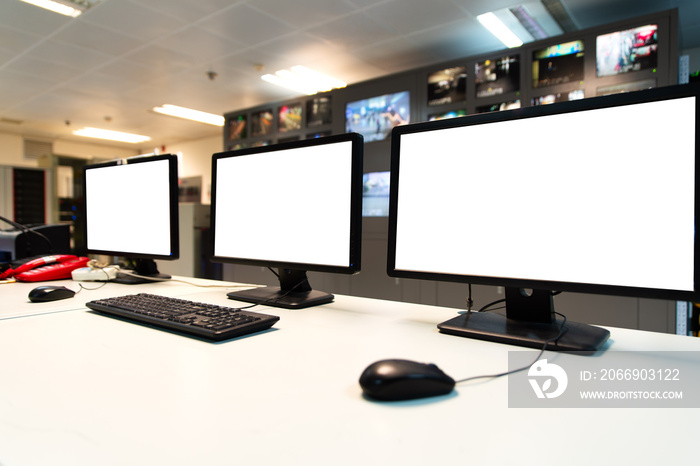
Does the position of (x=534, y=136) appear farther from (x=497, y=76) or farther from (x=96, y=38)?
(x=96, y=38)

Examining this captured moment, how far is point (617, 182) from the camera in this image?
67 centimetres

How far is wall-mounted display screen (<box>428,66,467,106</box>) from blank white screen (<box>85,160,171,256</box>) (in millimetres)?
2627

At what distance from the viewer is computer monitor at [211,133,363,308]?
3.34 ft

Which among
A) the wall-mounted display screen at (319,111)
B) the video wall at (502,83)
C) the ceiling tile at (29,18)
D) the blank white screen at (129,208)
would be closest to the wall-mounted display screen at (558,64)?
the video wall at (502,83)

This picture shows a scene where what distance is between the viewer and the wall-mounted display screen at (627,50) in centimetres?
255

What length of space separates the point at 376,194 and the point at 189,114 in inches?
163

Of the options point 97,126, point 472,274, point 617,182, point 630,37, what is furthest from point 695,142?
point 97,126

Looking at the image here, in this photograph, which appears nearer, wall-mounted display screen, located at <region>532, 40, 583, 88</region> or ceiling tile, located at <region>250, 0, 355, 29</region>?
wall-mounted display screen, located at <region>532, 40, 583, 88</region>

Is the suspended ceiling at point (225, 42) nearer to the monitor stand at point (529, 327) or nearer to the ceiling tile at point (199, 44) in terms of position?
the ceiling tile at point (199, 44)

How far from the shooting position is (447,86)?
133 inches

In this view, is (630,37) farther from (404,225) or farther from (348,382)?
(348,382)

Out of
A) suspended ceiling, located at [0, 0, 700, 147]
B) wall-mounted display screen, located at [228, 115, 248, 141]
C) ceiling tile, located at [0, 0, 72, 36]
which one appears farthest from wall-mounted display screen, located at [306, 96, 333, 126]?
ceiling tile, located at [0, 0, 72, 36]

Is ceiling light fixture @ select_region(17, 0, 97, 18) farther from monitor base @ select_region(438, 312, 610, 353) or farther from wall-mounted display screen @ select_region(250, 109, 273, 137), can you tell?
monitor base @ select_region(438, 312, 610, 353)

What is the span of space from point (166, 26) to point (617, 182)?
3800mm
